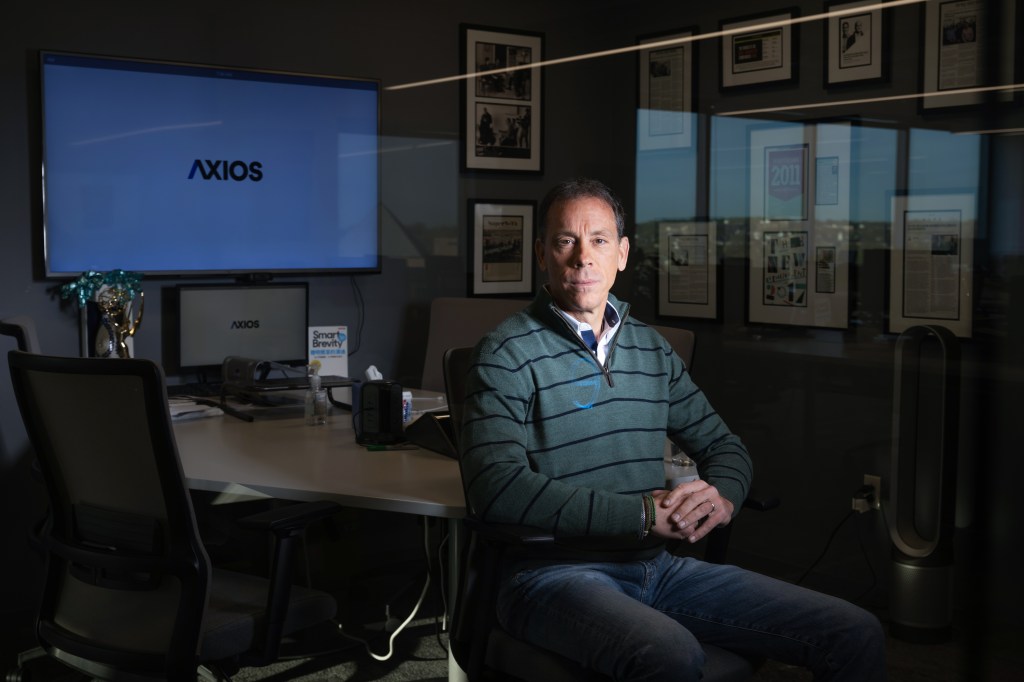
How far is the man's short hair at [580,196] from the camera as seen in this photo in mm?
2242

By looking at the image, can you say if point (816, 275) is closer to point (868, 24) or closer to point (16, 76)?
point (868, 24)

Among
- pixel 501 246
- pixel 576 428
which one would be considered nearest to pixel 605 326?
pixel 576 428

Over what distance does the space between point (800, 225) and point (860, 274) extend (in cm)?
29

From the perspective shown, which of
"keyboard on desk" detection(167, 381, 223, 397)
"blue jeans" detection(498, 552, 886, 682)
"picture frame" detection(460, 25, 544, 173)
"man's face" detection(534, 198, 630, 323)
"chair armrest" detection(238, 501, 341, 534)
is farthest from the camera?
"picture frame" detection(460, 25, 544, 173)

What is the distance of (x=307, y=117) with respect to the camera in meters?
4.13

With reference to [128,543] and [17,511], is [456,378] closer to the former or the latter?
[128,543]

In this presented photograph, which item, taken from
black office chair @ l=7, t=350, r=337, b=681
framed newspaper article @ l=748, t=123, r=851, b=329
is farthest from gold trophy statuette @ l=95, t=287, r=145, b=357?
framed newspaper article @ l=748, t=123, r=851, b=329

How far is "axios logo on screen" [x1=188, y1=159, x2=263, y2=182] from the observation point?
3.92m

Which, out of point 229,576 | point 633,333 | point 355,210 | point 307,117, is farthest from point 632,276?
point 229,576

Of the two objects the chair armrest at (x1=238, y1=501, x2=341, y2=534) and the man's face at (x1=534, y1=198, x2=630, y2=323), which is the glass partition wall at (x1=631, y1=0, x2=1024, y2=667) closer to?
the man's face at (x1=534, y1=198, x2=630, y2=323)

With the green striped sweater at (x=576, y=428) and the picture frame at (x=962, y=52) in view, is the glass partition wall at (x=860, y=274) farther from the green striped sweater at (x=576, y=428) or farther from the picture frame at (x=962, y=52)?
→ the green striped sweater at (x=576, y=428)

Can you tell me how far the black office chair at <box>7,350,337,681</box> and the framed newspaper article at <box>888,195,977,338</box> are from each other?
68.9 inches

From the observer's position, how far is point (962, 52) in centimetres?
265

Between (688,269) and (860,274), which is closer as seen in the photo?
(860,274)
